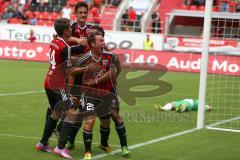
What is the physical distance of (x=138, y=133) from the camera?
37.9 feet

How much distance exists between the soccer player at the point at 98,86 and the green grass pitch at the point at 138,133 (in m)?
0.49

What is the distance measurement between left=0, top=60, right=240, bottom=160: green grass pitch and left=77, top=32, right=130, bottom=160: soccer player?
1.60ft

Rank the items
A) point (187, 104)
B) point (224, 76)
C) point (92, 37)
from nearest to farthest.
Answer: point (92, 37) < point (187, 104) < point (224, 76)

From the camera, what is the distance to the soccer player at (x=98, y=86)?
8953mm

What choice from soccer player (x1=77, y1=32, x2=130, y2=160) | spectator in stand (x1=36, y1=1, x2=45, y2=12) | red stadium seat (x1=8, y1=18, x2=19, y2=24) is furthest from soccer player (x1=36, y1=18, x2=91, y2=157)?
spectator in stand (x1=36, y1=1, x2=45, y2=12)

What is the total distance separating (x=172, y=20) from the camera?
120 ft

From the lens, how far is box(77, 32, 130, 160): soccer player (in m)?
8.95

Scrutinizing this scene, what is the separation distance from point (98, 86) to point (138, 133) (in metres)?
2.69

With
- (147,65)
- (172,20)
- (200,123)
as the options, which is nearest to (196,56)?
(147,65)

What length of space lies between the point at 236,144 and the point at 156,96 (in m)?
6.82

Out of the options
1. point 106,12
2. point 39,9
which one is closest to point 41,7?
point 39,9

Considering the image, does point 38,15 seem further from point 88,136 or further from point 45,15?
point 88,136

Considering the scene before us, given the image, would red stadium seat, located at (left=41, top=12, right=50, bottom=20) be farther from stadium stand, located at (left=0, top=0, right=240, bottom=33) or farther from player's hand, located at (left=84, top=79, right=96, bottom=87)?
player's hand, located at (left=84, top=79, right=96, bottom=87)

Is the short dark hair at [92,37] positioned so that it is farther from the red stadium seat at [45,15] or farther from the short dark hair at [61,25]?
the red stadium seat at [45,15]
